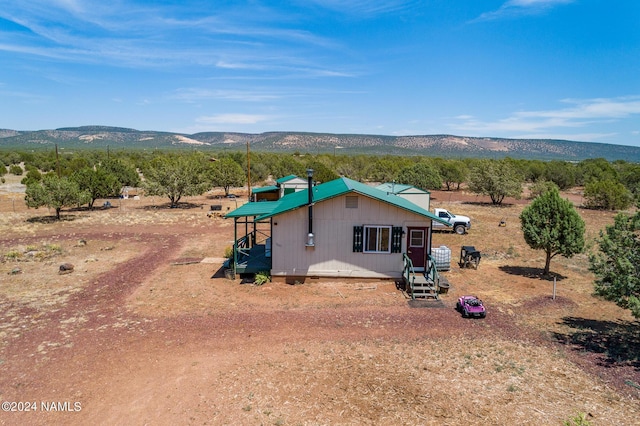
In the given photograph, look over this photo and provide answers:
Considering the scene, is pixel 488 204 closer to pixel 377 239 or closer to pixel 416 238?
pixel 416 238

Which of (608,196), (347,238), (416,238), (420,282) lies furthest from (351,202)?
(608,196)

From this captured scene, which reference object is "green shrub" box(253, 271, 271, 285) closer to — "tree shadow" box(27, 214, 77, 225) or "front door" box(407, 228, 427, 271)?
"front door" box(407, 228, 427, 271)

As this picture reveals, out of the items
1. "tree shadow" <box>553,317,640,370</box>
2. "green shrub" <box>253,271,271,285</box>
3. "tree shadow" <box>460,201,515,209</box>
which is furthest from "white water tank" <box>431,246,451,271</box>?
"tree shadow" <box>460,201,515,209</box>

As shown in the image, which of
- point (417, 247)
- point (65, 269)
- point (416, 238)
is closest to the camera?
point (416, 238)

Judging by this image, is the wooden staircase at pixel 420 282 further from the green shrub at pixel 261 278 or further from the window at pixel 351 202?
the green shrub at pixel 261 278

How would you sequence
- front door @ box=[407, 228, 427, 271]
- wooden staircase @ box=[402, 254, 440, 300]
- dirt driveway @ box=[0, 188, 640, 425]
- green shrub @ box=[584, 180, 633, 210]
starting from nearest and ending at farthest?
dirt driveway @ box=[0, 188, 640, 425] < wooden staircase @ box=[402, 254, 440, 300] < front door @ box=[407, 228, 427, 271] < green shrub @ box=[584, 180, 633, 210]

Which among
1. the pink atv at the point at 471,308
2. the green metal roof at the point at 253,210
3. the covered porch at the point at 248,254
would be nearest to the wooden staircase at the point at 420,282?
the pink atv at the point at 471,308
